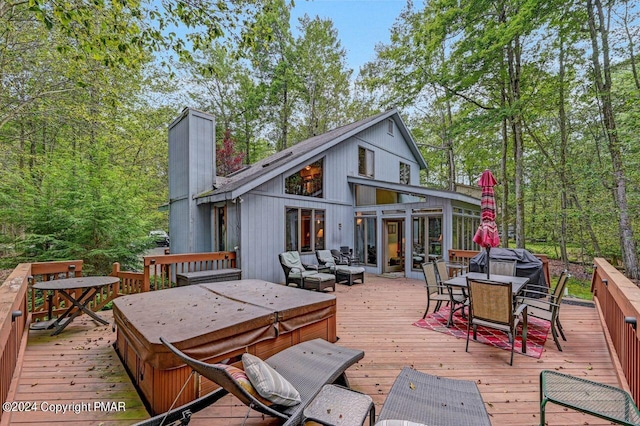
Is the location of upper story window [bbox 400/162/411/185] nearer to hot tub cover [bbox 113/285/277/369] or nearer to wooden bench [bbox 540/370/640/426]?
hot tub cover [bbox 113/285/277/369]

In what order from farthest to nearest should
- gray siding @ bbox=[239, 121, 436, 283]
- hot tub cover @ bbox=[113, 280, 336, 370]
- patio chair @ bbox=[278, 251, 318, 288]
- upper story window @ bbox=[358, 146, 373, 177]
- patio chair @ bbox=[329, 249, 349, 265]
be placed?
upper story window @ bbox=[358, 146, 373, 177], patio chair @ bbox=[329, 249, 349, 265], gray siding @ bbox=[239, 121, 436, 283], patio chair @ bbox=[278, 251, 318, 288], hot tub cover @ bbox=[113, 280, 336, 370]

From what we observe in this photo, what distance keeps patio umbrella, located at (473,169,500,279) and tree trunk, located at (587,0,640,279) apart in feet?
18.7

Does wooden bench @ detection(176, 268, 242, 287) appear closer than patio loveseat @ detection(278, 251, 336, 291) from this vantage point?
Yes

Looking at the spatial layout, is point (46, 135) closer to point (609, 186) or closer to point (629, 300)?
point (629, 300)

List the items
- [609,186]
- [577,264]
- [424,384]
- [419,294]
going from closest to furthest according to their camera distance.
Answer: [424,384] → [419,294] → [609,186] → [577,264]

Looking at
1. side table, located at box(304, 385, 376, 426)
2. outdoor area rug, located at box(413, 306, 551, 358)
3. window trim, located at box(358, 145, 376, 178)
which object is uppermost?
window trim, located at box(358, 145, 376, 178)

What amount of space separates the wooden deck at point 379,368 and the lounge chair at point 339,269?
2903 millimetres

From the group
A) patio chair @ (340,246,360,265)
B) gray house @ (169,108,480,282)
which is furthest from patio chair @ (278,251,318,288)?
patio chair @ (340,246,360,265)

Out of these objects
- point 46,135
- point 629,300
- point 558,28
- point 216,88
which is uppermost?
point 216,88

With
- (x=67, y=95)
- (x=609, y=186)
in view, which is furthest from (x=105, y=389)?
(x=609, y=186)

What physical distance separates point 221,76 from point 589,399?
31.7ft

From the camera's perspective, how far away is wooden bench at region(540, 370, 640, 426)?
1.79 meters

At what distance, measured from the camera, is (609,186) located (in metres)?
8.31

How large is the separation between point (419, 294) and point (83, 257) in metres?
8.62
